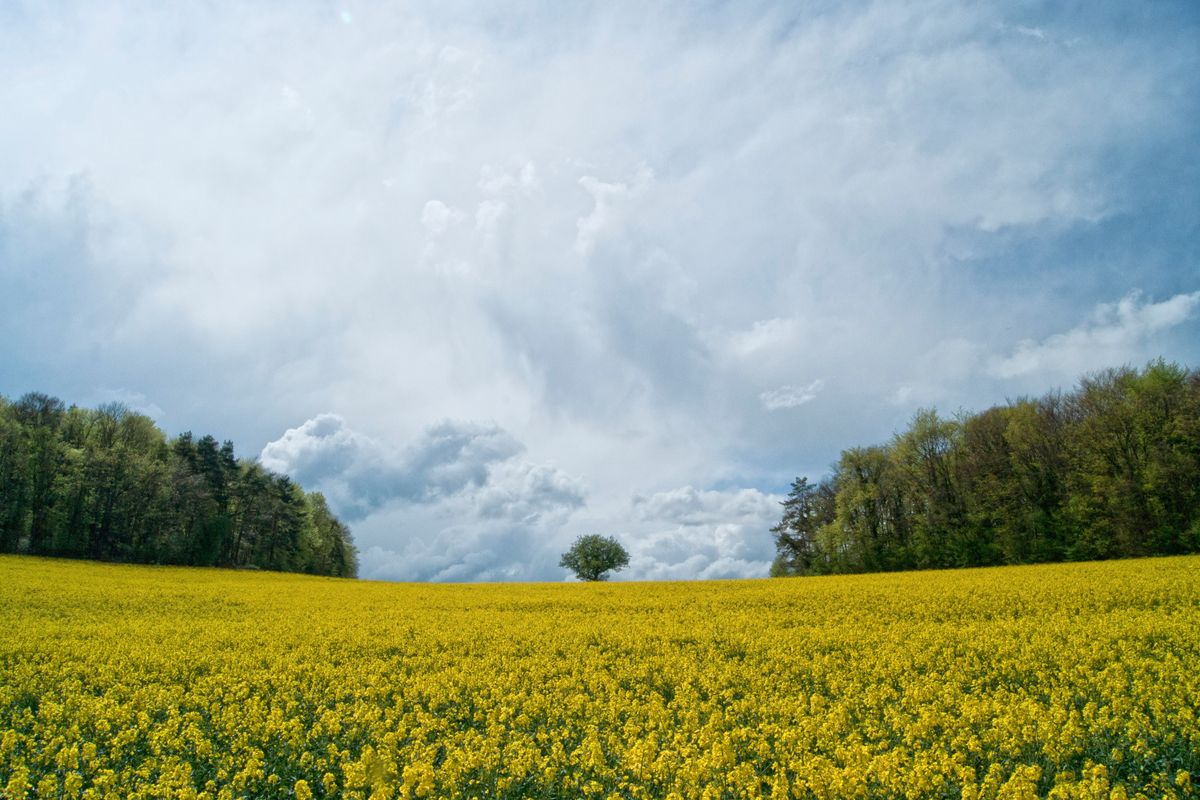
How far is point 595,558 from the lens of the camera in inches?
3012

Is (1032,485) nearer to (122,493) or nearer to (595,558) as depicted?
(595,558)

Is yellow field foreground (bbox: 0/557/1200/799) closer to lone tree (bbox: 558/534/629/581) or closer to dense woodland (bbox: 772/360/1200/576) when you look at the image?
dense woodland (bbox: 772/360/1200/576)

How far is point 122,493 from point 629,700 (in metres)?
62.8

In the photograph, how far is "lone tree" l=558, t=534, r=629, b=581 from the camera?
7594 centimetres

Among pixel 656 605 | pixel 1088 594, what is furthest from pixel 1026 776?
pixel 656 605

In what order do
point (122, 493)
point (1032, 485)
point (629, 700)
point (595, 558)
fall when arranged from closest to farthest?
point (629, 700) < point (1032, 485) < point (122, 493) < point (595, 558)

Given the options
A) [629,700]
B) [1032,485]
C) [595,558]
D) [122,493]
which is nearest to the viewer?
[629,700]

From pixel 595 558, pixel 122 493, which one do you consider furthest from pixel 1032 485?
pixel 122 493

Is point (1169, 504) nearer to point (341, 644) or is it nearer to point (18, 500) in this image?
point (341, 644)

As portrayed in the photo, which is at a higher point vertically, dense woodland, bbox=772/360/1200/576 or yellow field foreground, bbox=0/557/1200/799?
dense woodland, bbox=772/360/1200/576

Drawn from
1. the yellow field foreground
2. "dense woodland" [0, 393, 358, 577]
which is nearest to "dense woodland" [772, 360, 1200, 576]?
the yellow field foreground

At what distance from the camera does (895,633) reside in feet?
53.2

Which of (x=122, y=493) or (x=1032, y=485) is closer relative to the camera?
(x=1032, y=485)

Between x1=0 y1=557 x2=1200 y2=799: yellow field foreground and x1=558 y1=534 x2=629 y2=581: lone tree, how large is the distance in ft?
177
